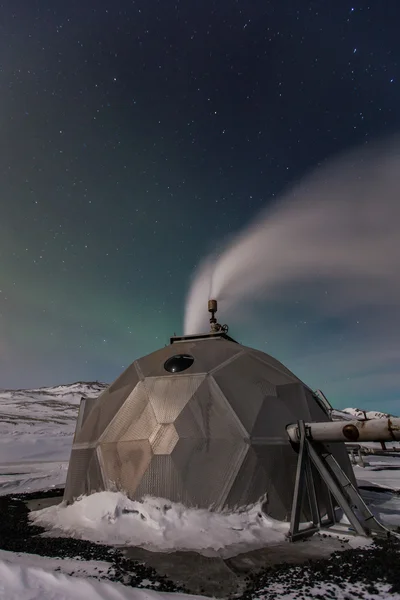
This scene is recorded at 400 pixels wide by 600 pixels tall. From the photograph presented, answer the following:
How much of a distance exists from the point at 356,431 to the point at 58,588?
5985 mm

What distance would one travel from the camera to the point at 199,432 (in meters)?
8.96

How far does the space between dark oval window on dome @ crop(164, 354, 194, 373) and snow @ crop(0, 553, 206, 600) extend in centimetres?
589

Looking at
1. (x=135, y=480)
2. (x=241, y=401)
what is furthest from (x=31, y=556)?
(x=241, y=401)

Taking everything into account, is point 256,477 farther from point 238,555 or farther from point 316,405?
point 316,405

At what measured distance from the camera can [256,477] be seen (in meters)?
8.51

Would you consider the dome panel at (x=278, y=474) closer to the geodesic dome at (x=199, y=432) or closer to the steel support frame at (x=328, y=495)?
the geodesic dome at (x=199, y=432)

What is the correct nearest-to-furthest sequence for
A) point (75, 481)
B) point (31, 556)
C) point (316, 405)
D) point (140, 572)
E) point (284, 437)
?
point (140, 572)
point (31, 556)
point (284, 437)
point (75, 481)
point (316, 405)

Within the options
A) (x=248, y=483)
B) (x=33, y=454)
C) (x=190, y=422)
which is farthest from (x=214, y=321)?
(x=33, y=454)

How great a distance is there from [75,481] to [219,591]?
6.38 meters

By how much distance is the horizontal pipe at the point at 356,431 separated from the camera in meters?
7.61

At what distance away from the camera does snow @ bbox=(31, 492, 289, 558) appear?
7047mm

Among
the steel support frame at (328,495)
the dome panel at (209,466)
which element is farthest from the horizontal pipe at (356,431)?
the dome panel at (209,466)

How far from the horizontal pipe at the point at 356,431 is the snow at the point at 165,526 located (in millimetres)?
2033

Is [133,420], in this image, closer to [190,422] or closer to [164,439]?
[164,439]
